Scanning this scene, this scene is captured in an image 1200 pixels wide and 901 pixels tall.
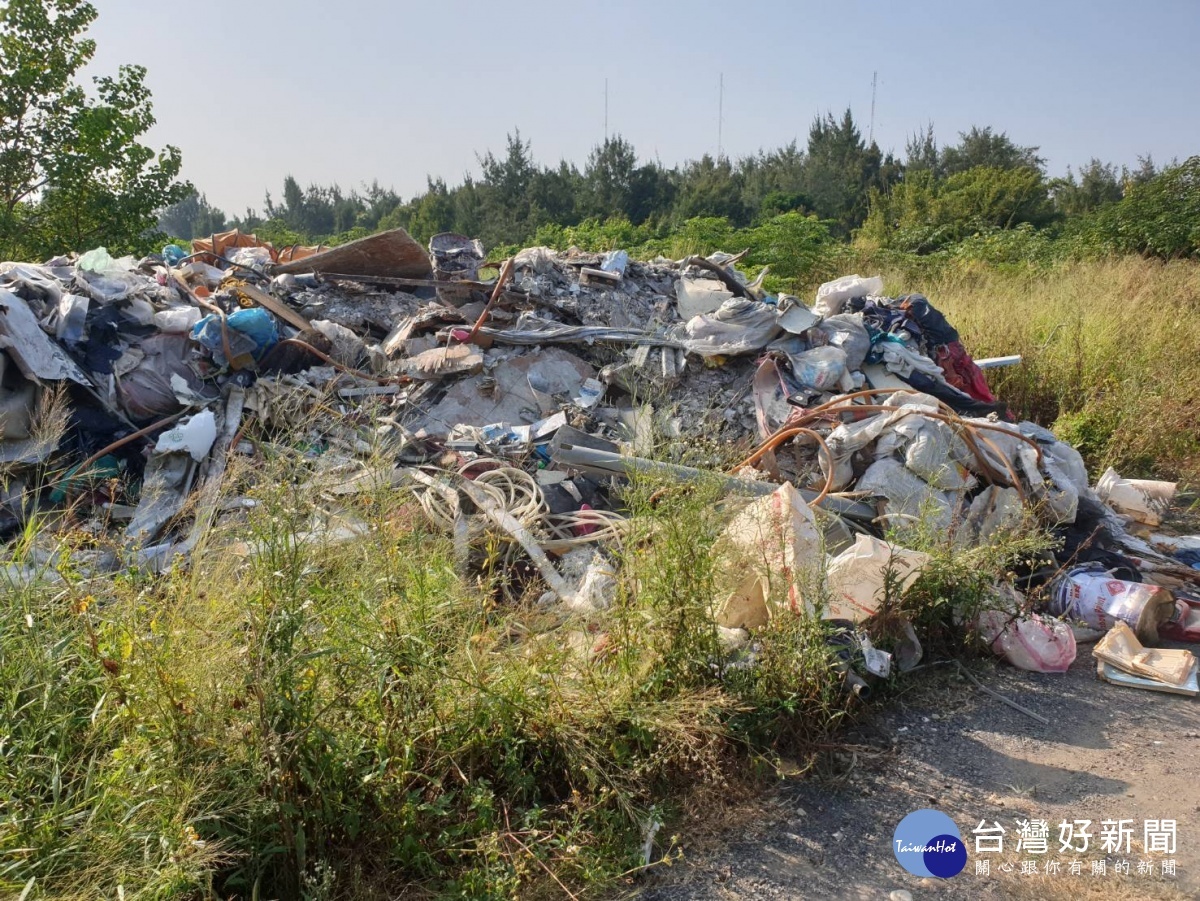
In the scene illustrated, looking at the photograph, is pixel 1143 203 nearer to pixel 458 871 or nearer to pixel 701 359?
pixel 701 359

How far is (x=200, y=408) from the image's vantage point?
520 centimetres

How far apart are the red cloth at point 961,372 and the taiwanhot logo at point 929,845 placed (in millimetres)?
4262

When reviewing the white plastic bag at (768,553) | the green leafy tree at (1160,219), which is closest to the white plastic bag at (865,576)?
the white plastic bag at (768,553)

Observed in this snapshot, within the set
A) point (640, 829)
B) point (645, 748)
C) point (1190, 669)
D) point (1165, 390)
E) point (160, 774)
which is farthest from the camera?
point (1165, 390)

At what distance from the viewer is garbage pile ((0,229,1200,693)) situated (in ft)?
10.8

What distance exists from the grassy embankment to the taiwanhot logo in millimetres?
394

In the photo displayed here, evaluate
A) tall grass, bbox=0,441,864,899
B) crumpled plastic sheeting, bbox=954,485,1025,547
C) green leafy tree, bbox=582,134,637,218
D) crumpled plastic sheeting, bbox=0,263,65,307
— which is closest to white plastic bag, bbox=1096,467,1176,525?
crumpled plastic sheeting, bbox=954,485,1025,547

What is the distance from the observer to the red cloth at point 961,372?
5.95 metres

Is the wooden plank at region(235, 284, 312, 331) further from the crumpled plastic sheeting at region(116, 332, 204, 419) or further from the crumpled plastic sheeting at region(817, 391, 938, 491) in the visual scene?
the crumpled plastic sheeting at region(817, 391, 938, 491)

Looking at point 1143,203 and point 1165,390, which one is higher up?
point 1143,203

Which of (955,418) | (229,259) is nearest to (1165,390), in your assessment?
(955,418)

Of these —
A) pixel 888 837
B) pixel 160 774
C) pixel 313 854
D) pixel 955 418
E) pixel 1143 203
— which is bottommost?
Answer: pixel 888 837

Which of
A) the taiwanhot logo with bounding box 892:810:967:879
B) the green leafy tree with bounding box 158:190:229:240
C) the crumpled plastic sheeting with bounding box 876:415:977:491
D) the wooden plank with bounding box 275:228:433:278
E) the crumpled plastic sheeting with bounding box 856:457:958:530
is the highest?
the green leafy tree with bounding box 158:190:229:240

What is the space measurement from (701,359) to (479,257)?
9.36 feet
